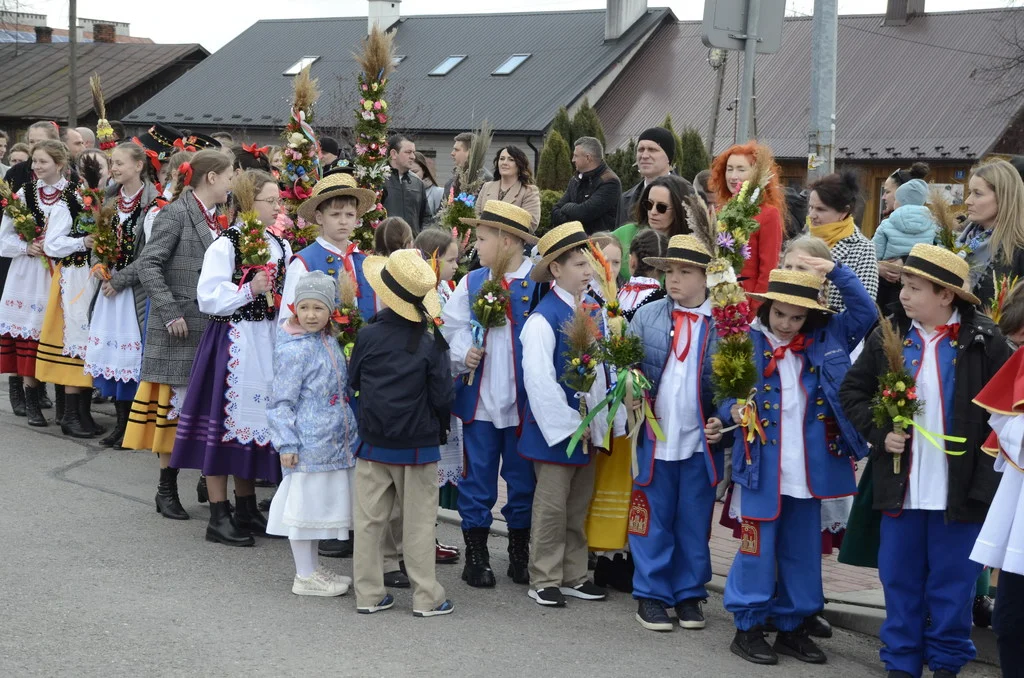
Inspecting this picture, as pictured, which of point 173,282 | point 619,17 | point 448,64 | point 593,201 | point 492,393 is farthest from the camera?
point 448,64

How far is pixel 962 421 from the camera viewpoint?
500 cm

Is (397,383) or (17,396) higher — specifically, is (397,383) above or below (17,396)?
above

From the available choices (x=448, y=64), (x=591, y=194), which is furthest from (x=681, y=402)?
(x=448, y=64)

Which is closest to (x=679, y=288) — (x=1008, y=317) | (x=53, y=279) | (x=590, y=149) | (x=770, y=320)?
(x=770, y=320)

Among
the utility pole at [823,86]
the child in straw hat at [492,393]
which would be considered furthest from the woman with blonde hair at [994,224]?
the utility pole at [823,86]

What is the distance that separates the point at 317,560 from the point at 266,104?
33896 mm

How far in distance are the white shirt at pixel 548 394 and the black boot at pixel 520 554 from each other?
0.71m

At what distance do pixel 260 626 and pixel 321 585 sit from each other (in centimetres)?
57

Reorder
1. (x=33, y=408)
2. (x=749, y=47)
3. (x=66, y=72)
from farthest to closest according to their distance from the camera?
(x=66, y=72)
(x=33, y=408)
(x=749, y=47)

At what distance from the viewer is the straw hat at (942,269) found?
5.09 m

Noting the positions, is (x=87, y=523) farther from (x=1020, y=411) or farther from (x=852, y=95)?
(x=852, y=95)

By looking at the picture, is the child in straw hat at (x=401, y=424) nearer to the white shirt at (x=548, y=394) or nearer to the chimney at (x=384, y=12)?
the white shirt at (x=548, y=394)

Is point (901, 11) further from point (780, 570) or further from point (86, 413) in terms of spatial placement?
point (780, 570)

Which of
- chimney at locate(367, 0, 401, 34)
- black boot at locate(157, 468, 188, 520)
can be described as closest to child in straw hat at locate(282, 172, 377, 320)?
black boot at locate(157, 468, 188, 520)
